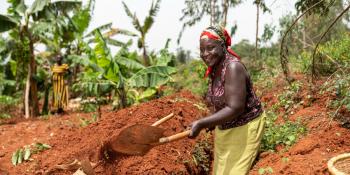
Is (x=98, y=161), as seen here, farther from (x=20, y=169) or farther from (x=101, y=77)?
(x=101, y=77)

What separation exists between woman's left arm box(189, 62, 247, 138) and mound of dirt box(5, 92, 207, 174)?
141cm

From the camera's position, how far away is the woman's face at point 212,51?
9.21 ft

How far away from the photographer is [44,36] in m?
13.0

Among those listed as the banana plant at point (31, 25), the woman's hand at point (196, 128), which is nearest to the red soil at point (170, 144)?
the woman's hand at point (196, 128)

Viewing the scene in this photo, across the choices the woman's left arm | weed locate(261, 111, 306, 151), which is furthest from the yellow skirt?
weed locate(261, 111, 306, 151)

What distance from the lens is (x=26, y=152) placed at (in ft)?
20.8

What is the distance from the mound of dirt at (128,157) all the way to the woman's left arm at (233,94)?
55.6 inches

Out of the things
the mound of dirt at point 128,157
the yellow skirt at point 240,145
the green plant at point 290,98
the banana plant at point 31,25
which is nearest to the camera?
the yellow skirt at point 240,145

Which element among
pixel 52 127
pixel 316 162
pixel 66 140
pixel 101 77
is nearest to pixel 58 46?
pixel 101 77

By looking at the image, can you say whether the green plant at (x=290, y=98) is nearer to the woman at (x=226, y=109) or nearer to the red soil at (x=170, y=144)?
the red soil at (x=170, y=144)

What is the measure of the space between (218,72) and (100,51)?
23.4 ft

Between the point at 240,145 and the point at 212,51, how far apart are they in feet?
2.38

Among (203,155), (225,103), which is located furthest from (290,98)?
(225,103)

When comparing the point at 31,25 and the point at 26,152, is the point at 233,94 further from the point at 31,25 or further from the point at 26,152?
the point at 31,25
